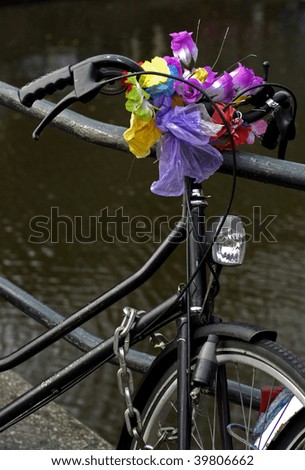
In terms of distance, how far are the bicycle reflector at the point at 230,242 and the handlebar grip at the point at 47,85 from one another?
0.37 metres

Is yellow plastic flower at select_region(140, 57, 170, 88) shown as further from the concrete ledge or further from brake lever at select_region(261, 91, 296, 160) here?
the concrete ledge

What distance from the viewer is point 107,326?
446cm

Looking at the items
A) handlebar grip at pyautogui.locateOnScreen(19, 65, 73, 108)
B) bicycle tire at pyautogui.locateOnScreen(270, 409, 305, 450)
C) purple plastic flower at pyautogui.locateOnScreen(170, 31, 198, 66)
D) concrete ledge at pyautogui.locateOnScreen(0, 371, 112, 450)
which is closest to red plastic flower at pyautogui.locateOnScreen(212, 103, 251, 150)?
purple plastic flower at pyautogui.locateOnScreen(170, 31, 198, 66)

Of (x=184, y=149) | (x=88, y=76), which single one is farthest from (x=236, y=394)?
(x=88, y=76)

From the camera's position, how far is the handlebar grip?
1749mm

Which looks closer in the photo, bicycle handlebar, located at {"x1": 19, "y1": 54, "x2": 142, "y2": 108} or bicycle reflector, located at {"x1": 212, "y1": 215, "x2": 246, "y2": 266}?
bicycle handlebar, located at {"x1": 19, "y1": 54, "x2": 142, "y2": 108}

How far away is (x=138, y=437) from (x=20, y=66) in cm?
877

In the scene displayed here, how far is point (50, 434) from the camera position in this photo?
274cm

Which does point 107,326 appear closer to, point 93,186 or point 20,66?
point 93,186

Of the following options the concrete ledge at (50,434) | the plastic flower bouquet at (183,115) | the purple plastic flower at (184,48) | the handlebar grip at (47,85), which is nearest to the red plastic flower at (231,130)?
the plastic flower bouquet at (183,115)

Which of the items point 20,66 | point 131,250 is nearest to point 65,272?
point 131,250

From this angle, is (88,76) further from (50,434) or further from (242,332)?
(50,434)

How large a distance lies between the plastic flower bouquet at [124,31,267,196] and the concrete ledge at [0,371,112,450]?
109 centimetres

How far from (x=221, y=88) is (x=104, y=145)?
0.37 meters
